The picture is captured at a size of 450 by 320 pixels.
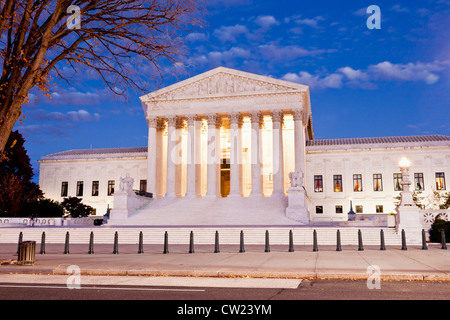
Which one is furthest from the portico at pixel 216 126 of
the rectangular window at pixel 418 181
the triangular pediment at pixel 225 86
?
the rectangular window at pixel 418 181

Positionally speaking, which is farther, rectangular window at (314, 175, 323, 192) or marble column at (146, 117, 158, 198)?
rectangular window at (314, 175, 323, 192)

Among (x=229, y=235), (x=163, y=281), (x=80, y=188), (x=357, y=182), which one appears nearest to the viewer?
(x=163, y=281)

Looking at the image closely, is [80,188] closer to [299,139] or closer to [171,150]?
[171,150]

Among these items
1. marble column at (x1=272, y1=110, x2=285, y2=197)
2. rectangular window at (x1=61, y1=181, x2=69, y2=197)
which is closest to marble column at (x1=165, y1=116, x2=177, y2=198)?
marble column at (x1=272, y1=110, x2=285, y2=197)

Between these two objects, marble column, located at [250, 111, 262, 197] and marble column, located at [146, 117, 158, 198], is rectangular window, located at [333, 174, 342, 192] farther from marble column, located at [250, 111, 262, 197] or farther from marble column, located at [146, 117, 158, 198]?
marble column, located at [146, 117, 158, 198]

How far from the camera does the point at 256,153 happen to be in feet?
164

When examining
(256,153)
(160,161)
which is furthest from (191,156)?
(256,153)

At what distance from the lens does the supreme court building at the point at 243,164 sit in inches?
1745

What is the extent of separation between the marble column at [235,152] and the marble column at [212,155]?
198 cm

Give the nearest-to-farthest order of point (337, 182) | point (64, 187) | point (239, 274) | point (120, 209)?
1. point (239, 274)
2. point (120, 209)
3. point (337, 182)
4. point (64, 187)

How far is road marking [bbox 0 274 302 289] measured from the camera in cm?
997

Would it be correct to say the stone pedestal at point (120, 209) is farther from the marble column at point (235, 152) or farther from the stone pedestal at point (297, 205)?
the stone pedestal at point (297, 205)

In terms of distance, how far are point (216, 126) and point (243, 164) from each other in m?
7.62

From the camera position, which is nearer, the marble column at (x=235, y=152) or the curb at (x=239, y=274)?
the curb at (x=239, y=274)
